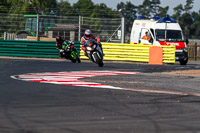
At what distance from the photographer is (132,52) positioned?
78.2ft

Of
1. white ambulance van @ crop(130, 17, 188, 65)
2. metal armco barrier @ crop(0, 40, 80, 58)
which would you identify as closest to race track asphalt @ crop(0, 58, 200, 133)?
white ambulance van @ crop(130, 17, 188, 65)

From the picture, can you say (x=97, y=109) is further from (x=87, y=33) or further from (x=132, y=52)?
(x=132, y=52)

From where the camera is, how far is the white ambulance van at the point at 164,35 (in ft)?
77.0

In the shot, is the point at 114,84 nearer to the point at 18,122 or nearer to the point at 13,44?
the point at 18,122

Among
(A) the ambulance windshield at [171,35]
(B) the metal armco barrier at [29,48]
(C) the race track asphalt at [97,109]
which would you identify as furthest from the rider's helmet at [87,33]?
(B) the metal armco barrier at [29,48]

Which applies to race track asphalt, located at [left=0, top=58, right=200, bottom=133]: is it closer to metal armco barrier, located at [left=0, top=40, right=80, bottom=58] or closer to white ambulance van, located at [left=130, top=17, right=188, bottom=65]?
white ambulance van, located at [left=130, top=17, right=188, bottom=65]

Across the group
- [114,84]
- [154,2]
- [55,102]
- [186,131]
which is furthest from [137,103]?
[154,2]

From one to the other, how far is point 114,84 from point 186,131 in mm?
Result: 5842

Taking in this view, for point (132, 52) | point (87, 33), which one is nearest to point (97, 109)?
point (87, 33)

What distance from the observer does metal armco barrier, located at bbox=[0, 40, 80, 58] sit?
25719mm

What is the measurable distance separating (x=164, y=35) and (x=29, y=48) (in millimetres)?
8281

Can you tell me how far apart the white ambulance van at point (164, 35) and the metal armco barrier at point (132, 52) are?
1.73ft

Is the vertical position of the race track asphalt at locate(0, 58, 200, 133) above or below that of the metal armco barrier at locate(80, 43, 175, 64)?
below

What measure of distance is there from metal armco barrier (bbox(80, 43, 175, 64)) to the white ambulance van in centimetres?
53
